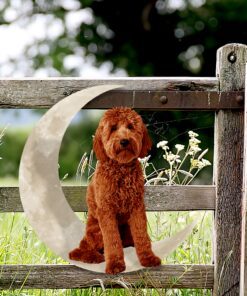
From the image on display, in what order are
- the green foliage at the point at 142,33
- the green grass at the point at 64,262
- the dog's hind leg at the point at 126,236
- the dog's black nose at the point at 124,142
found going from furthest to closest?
the green foliage at the point at 142,33
the green grass at the point at 64,262
the dog's hind leg at the point at 126,236
the dog's black nose at the point at 124,142

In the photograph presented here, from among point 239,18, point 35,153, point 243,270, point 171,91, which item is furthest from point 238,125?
point 239,18

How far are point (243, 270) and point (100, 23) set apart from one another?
772 cm

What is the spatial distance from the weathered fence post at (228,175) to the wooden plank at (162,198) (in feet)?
0.25

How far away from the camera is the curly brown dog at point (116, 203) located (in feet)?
12.8

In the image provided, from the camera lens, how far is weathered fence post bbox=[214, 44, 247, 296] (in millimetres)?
4043

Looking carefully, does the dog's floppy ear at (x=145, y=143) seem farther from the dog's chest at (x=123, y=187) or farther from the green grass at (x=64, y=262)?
the green grass at (x=64, y=262)

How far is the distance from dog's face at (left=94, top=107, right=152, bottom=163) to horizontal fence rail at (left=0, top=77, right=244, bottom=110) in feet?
0.29

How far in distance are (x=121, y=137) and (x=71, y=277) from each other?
2.72 ft

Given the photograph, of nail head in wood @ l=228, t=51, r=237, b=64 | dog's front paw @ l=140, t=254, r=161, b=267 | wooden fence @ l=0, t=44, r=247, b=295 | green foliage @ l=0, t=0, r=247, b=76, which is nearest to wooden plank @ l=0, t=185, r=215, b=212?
wooden fence @ l=0, t=44, r=247, b=295

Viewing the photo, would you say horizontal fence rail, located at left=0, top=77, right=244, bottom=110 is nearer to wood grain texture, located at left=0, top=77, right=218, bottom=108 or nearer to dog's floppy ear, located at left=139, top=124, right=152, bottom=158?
wood grain texture, located at left=0, top=77, right=218, bottom=108

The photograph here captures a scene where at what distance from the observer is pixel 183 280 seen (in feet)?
13.5

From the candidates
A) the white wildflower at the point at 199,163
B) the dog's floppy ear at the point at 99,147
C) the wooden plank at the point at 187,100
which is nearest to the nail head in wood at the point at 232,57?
the wooden plank at the point at 187,100

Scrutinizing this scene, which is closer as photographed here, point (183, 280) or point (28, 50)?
point (183, 280)

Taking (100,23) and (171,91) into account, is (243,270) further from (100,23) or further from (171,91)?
(100,23)
